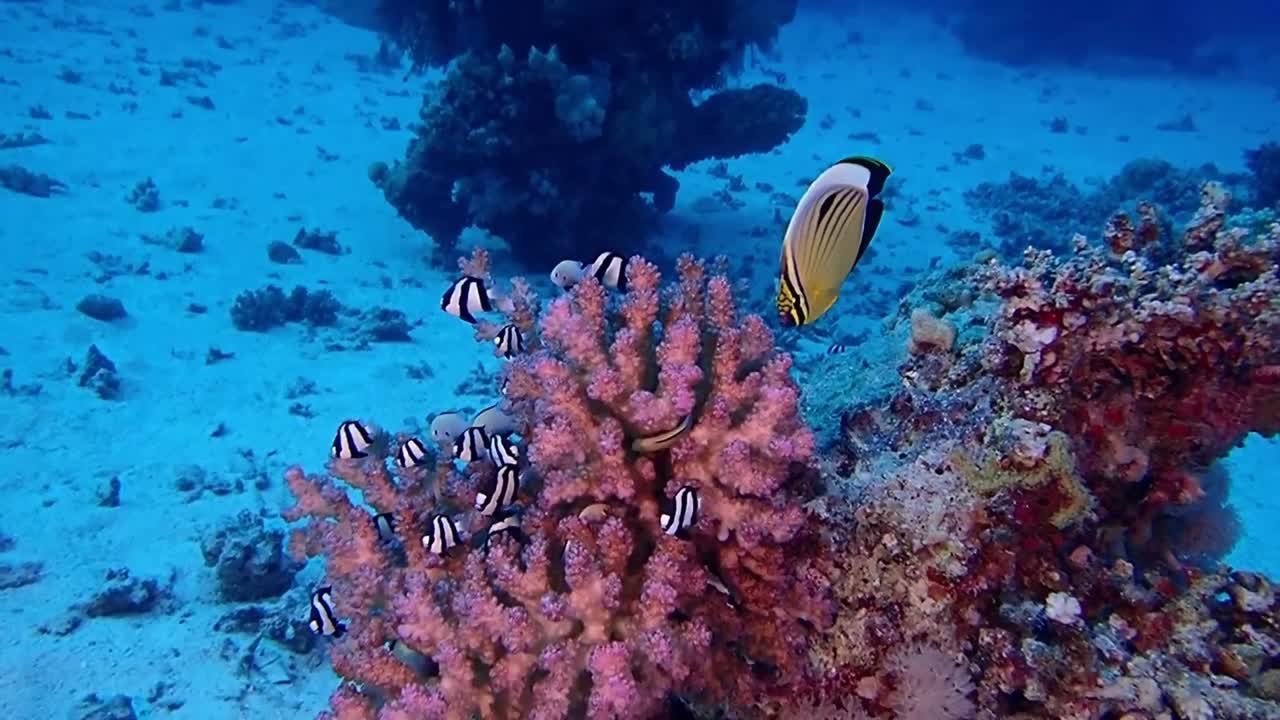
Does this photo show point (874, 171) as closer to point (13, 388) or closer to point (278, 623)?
point (278, 623)

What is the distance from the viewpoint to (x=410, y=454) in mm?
3307

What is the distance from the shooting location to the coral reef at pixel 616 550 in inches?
103

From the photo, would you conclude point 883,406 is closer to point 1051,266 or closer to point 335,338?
point 1051,266

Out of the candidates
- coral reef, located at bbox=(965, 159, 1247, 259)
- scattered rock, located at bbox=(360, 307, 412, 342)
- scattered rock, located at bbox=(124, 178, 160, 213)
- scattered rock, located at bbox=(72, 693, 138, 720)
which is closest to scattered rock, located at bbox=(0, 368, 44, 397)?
scattered rock, located at bbox=(360, 307, 412, 342)

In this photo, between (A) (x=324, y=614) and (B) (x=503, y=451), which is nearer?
(B) (x=503, y=451)

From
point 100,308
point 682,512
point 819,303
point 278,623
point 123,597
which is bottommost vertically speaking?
point 123,597

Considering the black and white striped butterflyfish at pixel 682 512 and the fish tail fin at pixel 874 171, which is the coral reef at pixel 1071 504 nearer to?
the black and white striped butterflyfish at pixel 682 512

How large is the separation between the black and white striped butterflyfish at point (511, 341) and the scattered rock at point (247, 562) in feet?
11.3

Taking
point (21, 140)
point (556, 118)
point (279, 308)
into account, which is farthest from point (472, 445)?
point (21, 140)

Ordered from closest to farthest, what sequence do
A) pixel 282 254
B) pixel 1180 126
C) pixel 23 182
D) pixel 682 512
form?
1. pixel 682 512
2. pixel 282 254
3. pixel 23 182
4. pixel 1180 126

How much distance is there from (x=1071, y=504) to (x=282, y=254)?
1173cm

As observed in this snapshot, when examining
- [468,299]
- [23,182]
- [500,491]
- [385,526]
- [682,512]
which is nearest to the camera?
[682,512]

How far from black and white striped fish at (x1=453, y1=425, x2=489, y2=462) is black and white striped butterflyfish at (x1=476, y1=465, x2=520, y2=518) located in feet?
0.57

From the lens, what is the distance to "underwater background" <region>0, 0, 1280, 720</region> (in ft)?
8.84
